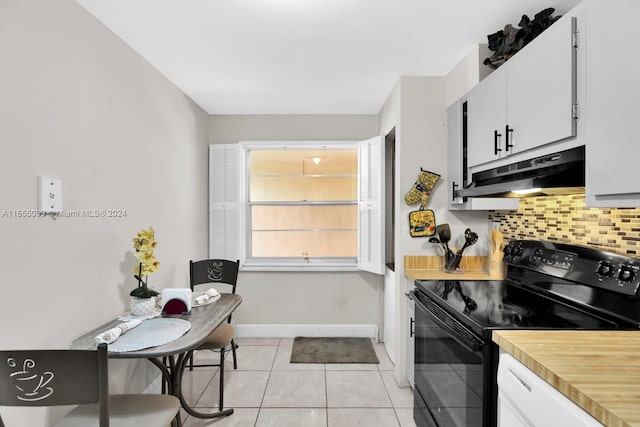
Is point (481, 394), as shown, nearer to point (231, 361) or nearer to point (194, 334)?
point (194, 334)

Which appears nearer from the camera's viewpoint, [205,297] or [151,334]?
[151,334]

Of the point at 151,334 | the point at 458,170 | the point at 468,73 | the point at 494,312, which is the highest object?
the point at 468,73

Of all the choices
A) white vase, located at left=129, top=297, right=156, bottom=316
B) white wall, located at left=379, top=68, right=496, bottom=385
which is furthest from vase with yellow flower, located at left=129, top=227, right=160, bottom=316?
white wall, located at left=379, top=68, right=496, bottom=385

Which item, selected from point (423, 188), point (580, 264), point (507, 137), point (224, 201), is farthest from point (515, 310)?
point (224, 201)

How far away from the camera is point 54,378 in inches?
43.0

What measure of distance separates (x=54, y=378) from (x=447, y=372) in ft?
5.47

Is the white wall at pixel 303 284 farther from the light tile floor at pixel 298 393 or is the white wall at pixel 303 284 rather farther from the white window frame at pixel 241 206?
the light tile floor at pixel 298 393

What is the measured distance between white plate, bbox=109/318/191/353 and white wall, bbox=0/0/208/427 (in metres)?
0.31

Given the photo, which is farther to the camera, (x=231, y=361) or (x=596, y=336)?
(x=231, y=361)

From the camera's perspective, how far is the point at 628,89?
1105 mm

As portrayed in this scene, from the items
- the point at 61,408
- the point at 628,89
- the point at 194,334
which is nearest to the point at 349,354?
the point at 194,334

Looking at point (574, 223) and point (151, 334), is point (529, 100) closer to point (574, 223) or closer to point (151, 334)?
point (574, 223)

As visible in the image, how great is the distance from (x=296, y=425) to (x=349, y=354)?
1130 millimetres

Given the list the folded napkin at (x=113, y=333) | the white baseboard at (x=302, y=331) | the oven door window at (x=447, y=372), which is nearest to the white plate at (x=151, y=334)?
the folded napkin at (x=113, y=333)
